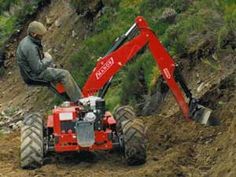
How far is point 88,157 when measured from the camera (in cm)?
1277

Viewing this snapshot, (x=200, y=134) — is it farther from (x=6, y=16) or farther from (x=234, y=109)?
(x=6, y=16)

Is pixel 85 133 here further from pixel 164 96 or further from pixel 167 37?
pixel 167 37

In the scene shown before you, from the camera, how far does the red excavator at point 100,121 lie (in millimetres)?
11992

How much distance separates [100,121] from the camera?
1237 centimetres

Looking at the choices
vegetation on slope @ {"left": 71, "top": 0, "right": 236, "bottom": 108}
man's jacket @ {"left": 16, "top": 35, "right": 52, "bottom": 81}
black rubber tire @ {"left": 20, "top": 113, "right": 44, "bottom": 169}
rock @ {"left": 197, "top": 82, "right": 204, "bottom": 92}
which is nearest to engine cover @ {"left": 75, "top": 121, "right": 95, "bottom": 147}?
black rubber tire @ {"left": 20, "top": 113, "right": 44, "bottom": 169}

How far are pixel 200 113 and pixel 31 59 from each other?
2.87 meters

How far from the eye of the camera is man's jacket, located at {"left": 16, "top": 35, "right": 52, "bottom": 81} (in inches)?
500

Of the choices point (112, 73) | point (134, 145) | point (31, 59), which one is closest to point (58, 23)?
point (31, 59)

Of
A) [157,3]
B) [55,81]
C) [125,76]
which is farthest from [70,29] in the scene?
[55,81]

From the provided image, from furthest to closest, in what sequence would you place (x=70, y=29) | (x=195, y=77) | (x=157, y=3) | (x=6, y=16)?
1. (x=6, y=16)
2. (x=70, y=29)
3. (x=157, y=3)
4. (x=195, y=77)

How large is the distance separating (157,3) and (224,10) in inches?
193

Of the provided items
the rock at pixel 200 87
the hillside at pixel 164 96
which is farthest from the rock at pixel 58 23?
the rock at pixel 200 87

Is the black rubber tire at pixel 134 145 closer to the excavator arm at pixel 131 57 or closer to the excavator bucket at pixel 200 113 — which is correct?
the excavator arm at pixel 131 57

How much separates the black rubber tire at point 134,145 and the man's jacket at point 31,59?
1768 mm
